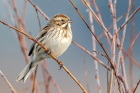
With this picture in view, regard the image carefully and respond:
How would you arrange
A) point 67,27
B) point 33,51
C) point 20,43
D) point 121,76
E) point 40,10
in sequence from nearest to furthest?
point 121,76
point 40,10
point 20,43
point 67,27
point 33,51

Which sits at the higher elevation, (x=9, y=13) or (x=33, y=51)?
(x=9, y=13)

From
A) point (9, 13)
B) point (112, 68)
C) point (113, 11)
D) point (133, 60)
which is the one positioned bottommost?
point (133, 60)

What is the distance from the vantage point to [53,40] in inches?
94.6

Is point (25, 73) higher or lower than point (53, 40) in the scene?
lower

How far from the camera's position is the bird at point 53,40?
2406 millimetres

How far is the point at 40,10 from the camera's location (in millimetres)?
2049

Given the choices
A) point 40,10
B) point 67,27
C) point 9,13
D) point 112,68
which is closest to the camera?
point 112,68

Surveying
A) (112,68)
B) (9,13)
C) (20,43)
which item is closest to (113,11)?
(112,68)

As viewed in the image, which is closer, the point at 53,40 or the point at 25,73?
the point at 53,40

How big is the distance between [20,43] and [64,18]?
81cm

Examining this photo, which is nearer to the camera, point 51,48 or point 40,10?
point 40,10

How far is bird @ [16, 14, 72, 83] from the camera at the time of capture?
241cm

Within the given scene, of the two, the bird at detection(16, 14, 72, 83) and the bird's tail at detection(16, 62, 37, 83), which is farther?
the bird's tail at detection(16, 62, 37, 83)

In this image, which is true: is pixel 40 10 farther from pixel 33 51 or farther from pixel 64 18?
pixel 33 51
